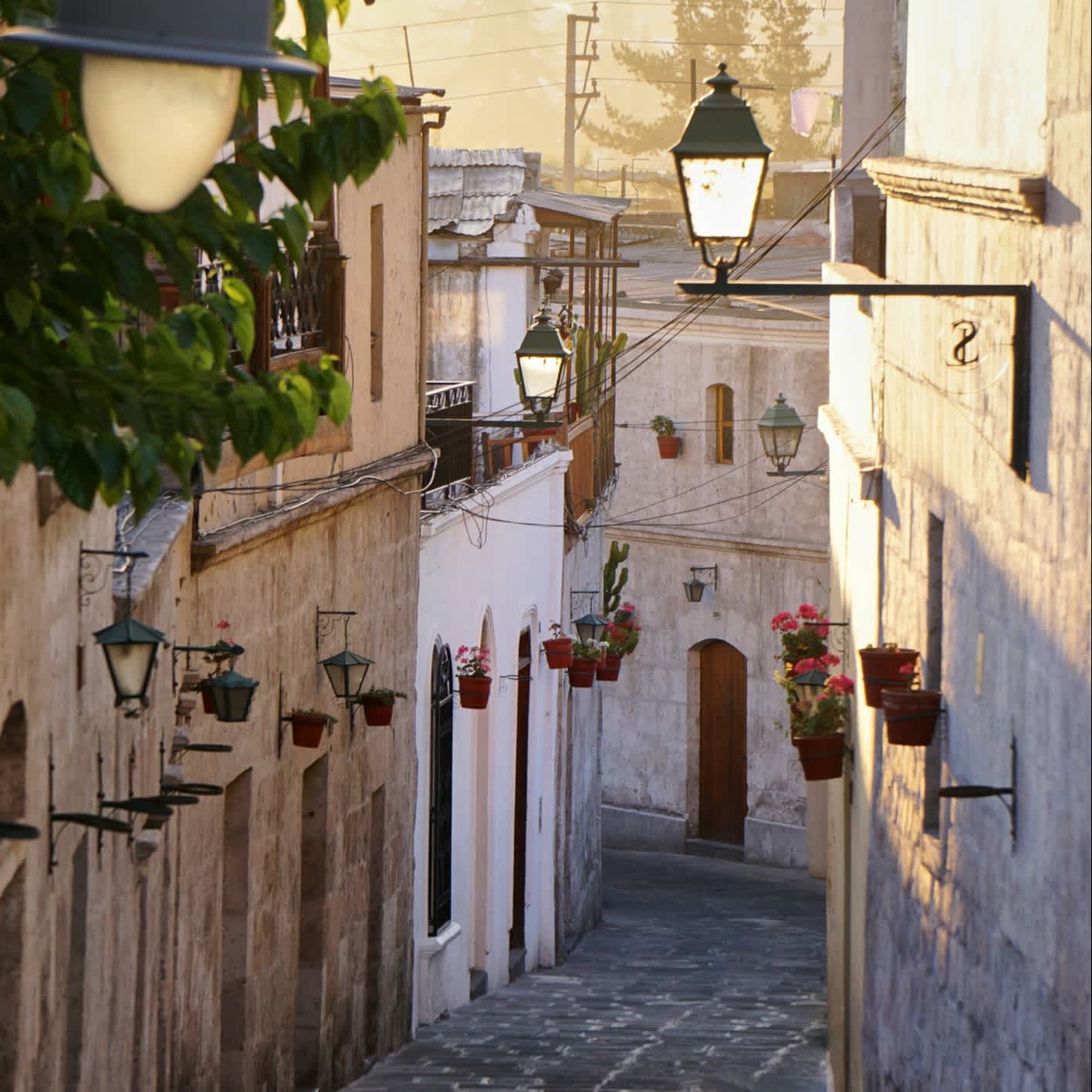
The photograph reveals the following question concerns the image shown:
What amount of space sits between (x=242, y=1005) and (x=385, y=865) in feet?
11.6

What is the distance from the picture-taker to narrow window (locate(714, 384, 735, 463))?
30.9 meters

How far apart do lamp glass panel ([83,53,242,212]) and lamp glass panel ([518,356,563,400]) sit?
13476mm

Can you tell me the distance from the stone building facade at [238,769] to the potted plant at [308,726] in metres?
0.14

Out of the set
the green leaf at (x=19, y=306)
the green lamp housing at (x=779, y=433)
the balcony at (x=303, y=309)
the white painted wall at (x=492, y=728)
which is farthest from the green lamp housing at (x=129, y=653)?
the green lamp housing at (x=779, y=433)

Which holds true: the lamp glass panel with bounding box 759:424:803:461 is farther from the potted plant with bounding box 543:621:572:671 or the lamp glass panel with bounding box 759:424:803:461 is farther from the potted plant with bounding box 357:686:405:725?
the potted plant with bounding box 357:686:405:725

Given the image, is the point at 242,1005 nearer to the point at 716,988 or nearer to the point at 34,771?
the point at 34,771

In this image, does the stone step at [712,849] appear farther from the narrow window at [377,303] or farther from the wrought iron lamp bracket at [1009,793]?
the wrought iron lamp bracket at [1009,793]

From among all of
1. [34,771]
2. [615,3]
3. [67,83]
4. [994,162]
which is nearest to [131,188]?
[67,83]

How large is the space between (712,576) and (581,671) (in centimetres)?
1001

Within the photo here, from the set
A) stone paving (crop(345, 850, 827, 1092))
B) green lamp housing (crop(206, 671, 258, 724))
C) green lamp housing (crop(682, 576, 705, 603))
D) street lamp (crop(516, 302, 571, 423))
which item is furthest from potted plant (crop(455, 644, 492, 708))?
green lamp housing (crop(682, 576, 705, 603))

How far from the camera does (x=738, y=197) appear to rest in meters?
7.64

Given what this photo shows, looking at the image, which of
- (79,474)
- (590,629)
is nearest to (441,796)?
(590,629)

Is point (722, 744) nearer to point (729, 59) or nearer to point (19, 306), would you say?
point (19, 306)

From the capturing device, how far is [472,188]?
2409 centimetres
